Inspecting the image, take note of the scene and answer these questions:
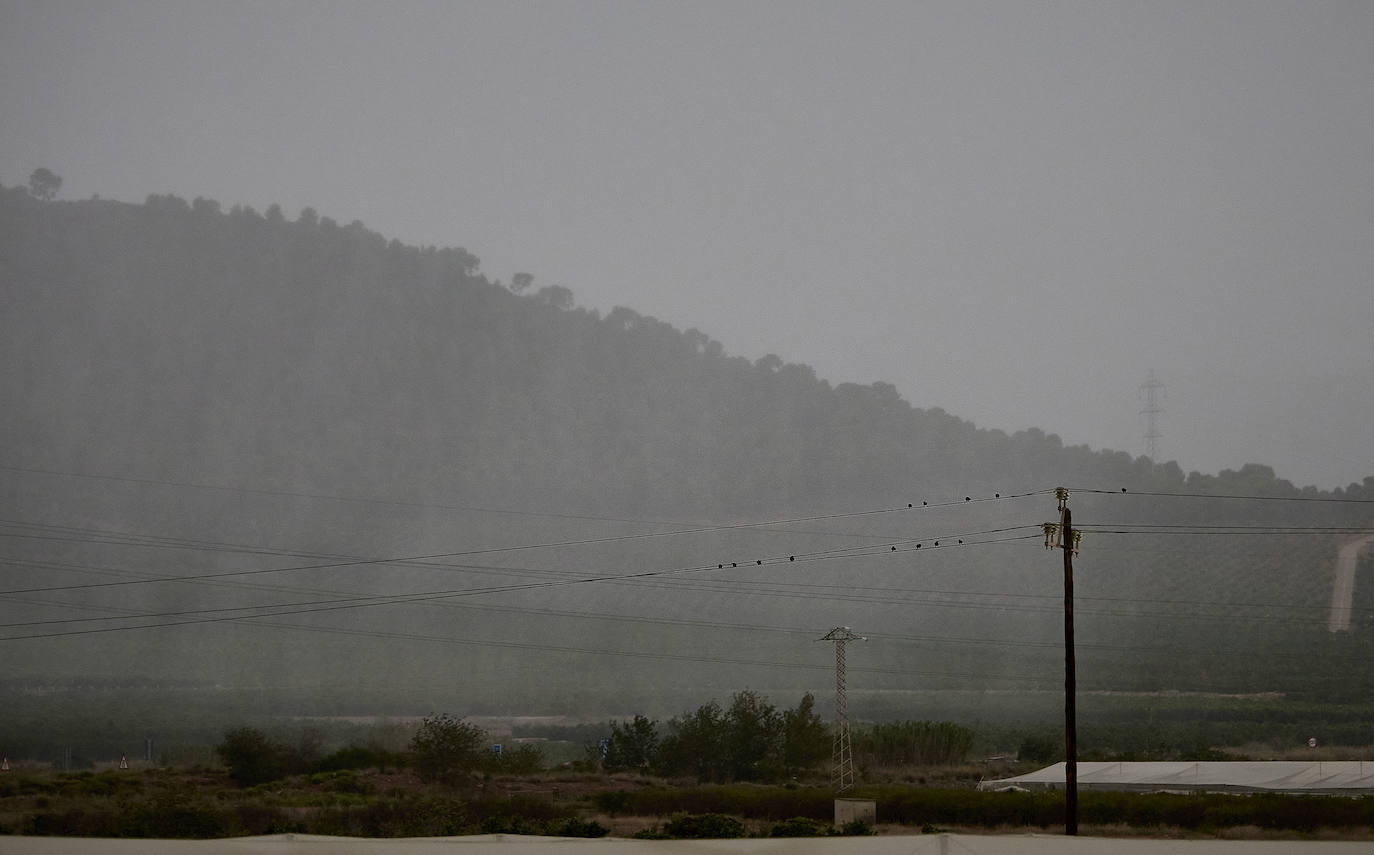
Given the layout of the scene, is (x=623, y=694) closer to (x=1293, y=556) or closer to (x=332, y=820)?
(x=1293, y=556)

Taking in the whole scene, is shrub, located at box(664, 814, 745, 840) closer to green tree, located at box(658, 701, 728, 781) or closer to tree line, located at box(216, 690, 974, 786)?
tree line, located at box(216, 690, 974, 786)

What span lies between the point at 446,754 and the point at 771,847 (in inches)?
2231

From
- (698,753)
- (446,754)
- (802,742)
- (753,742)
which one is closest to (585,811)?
(446,754)

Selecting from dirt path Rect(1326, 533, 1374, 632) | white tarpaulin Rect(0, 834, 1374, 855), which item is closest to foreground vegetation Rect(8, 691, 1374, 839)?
white tarpaulin Rect(0, 834, 1374, 855)

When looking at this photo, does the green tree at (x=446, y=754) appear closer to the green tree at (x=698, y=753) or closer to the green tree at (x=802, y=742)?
the green tree at (x=698, y=753)

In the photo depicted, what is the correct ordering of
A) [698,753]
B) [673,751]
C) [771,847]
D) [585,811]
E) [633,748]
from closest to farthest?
[771,847] < [585,811] < [698,753] < [673,751] < [633,748]

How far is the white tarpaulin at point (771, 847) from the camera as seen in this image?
14289 mm

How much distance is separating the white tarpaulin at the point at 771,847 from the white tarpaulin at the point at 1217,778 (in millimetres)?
44423

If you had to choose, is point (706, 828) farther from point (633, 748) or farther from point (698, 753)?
point (633, 748)

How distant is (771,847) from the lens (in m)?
14.6

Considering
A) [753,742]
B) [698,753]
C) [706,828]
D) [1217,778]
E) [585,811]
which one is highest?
[706,828]

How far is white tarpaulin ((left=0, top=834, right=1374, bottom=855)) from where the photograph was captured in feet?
46.9

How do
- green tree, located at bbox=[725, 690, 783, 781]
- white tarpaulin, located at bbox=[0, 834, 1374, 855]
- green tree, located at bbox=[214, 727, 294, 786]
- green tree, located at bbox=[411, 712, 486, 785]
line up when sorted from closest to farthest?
1. white tarpaulin, located at bbox=[0, 834, 1374, 855]
2. green tree, located at bbox=[214, 727, 294, 786]
3. green tree, located at bbox=[411, 712, 486, 785]
4. green tree, located at bbox=[725, 690, 783, 781]

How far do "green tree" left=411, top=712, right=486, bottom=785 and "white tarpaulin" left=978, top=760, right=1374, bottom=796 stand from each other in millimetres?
27731
